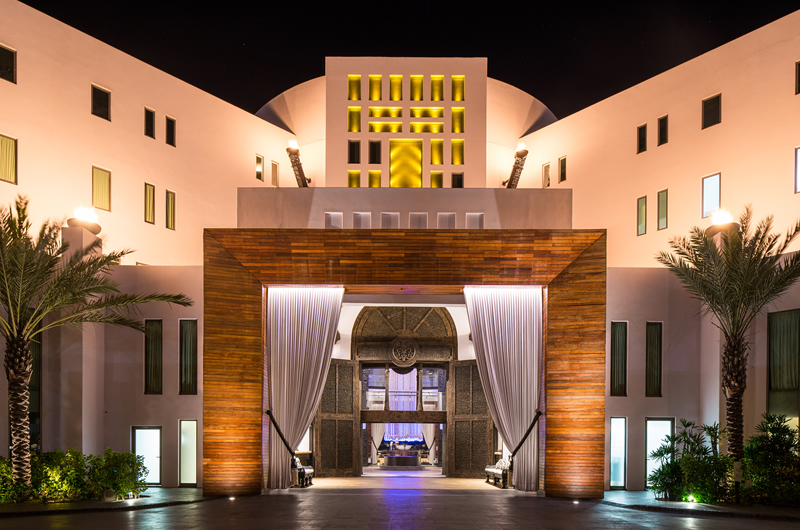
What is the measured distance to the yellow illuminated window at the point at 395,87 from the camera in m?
24.3

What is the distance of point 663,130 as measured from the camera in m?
21.7

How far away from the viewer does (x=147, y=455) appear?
15609 mm

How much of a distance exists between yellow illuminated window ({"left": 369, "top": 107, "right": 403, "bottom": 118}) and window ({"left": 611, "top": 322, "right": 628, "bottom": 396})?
11.6m

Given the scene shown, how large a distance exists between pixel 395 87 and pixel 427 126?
171 cm

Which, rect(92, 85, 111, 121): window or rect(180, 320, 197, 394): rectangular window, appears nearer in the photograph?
rect(180, 320, 197, 394): rectangular window

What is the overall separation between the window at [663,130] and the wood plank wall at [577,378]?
9.43 metres

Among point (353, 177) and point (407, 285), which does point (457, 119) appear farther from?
point (407, 285)

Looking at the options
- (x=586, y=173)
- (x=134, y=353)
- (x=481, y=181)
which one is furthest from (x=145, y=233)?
(x=586, y=173)

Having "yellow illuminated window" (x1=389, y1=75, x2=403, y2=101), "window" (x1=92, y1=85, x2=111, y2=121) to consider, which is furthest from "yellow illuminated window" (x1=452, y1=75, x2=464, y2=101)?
"window" (x1=92, y1=85, x2=111, y2=121)

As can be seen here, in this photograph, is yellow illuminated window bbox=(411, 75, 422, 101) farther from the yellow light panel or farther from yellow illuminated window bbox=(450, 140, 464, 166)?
yellow illuminated window bbox=(450, 140, 464, 166)

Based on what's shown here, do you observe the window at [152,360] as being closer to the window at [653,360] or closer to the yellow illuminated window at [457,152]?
the window at [653,360]

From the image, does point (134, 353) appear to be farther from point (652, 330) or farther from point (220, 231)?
point (652, 330)

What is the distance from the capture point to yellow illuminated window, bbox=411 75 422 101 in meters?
24.3

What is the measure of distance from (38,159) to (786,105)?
61.9ft
